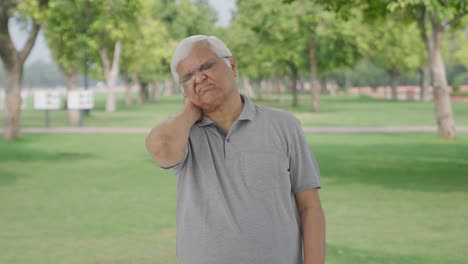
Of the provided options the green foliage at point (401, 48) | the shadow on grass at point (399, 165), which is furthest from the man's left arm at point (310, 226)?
the green foliage at point (401, 48)

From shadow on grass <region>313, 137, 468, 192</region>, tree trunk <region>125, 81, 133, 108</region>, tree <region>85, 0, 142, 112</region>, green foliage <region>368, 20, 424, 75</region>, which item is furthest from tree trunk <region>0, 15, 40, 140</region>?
green foliage <region>368, 20, 424, 75</region>

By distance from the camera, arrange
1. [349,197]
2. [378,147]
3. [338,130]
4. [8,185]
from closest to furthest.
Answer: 1. [349,197]
2. [8,185]
3. [378,147]
4. [338,130]

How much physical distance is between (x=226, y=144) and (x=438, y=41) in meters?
22.1

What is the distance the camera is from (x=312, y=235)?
2.97 m

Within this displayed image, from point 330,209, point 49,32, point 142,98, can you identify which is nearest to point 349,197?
point 330,209

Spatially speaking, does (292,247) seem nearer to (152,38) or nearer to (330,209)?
(330,209)

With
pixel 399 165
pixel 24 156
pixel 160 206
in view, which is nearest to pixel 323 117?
pixel 24 156

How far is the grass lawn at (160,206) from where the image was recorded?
8.46 m

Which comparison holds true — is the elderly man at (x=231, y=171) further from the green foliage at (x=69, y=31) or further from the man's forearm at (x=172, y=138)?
the green foliage at (x=69, y=31)

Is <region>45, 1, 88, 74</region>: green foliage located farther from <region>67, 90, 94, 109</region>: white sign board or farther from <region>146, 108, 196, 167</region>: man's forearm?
<region>146, 108, 196, 167</region>: man's forearm

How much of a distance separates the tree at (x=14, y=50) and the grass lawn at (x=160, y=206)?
456 cm

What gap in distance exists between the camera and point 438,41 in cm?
2389

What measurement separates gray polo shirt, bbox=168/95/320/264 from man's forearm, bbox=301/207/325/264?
68 mm

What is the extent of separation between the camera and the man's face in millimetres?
2900
